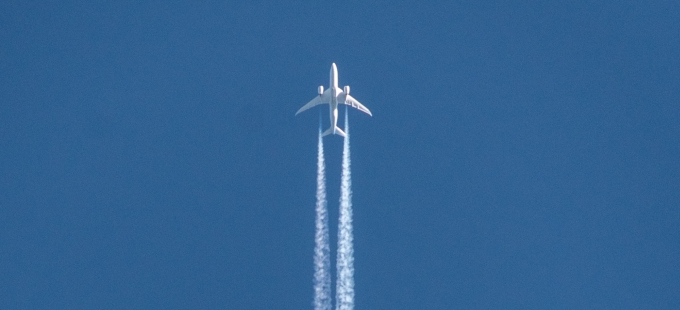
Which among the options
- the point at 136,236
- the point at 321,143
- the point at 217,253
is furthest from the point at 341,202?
the point at 136,236

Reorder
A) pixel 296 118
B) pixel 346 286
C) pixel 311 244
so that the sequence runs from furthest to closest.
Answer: pixel 296 118
pixel 311 244
pixel 346 286

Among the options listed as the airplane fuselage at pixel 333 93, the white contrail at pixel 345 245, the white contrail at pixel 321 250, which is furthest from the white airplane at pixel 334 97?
the white contrail at pixel 345 245

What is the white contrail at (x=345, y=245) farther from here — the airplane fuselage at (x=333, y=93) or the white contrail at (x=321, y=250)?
the airplane fuselage at (x=333, y=93)

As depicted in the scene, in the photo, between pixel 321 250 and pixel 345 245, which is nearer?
pixel 345 245

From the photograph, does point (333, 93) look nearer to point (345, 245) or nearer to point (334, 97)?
point (334, 97)

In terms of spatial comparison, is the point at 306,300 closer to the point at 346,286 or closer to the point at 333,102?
the point at 346,286

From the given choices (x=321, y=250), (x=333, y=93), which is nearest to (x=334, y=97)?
(x=333, y=93)
